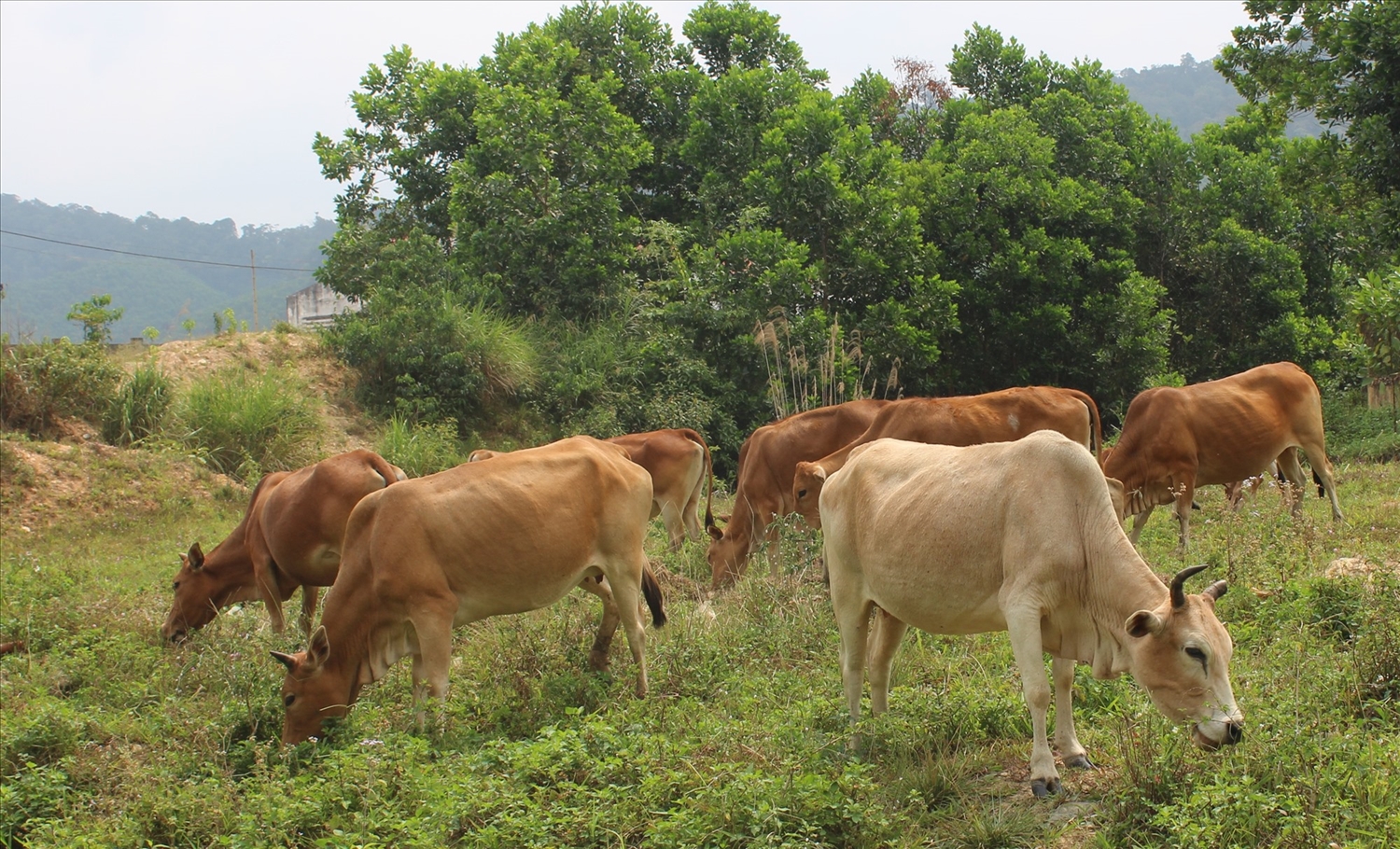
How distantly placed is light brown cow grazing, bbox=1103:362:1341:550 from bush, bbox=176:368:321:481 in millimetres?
11475

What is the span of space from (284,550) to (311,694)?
8.82 feet

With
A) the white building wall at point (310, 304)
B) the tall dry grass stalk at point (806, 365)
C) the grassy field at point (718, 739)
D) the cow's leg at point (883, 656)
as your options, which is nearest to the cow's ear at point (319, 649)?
the grassy field at point (718, 739)

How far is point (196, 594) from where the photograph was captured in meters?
9.44

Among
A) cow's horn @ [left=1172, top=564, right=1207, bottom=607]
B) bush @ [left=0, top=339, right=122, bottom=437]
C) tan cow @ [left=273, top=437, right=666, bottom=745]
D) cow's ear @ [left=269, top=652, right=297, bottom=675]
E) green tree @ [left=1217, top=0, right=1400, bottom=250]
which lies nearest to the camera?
cow's horn @ [left=1172, top=564, right=1207, bottom=607]

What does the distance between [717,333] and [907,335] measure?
305 cm

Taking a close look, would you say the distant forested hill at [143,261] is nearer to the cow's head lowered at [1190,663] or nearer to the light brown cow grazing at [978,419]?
the light brown cow grazing at [978,419]

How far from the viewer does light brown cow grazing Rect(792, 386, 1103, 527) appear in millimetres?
10086

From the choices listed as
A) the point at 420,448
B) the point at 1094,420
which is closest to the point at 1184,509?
the point at 1094,420

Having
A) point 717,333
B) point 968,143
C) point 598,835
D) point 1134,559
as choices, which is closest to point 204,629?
point 598,835

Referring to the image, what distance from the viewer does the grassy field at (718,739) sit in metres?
4.54

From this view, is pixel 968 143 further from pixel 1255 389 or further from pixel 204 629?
pixel 204 629

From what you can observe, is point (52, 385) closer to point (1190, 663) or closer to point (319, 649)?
point (319, 649)

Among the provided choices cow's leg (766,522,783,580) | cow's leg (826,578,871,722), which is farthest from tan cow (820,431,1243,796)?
cow's leg (766,522,783,580)

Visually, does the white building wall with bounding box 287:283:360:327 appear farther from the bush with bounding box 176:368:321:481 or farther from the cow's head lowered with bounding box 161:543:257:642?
the cow's head lowered with bounding box 161:543:257:642
